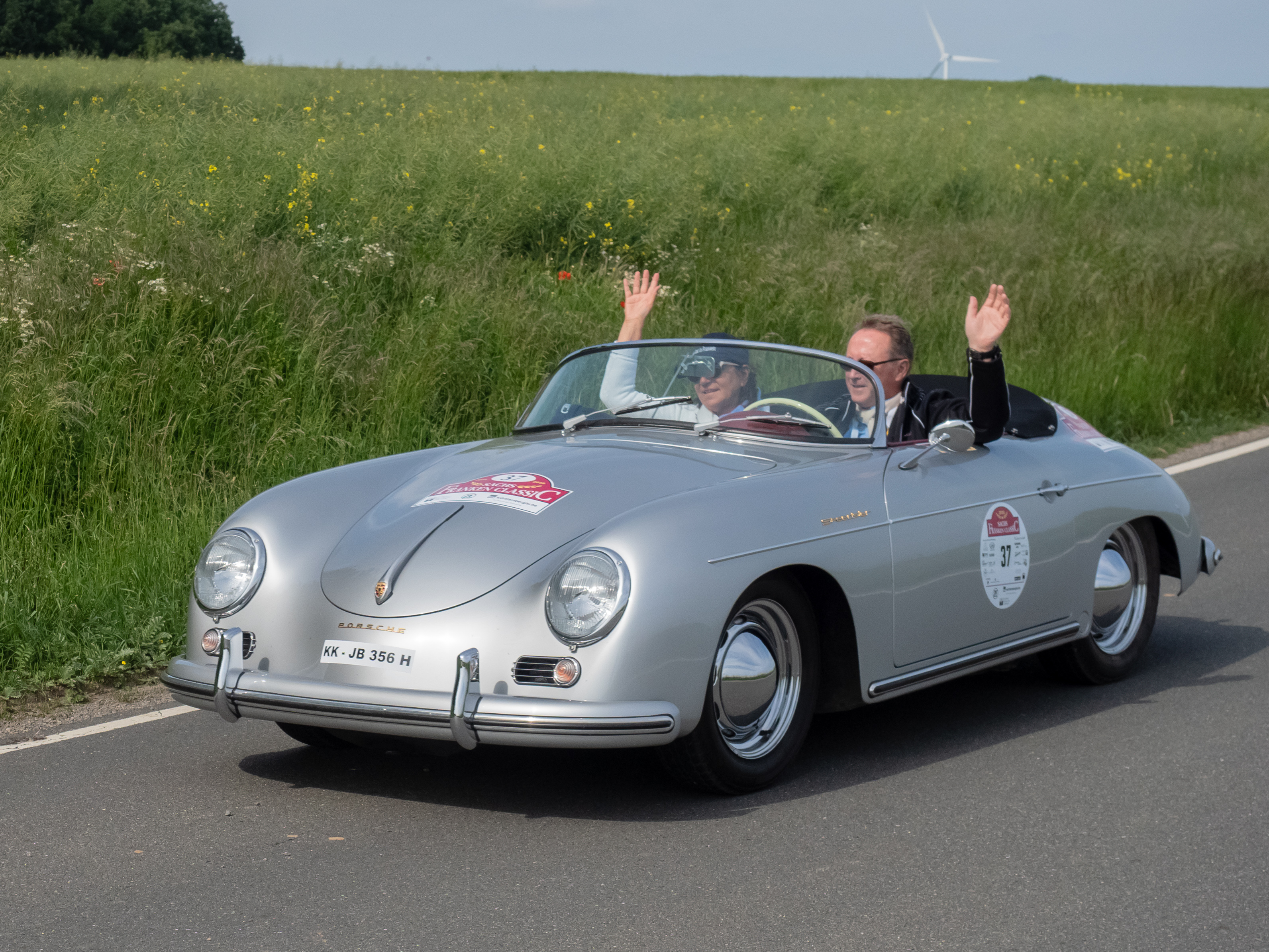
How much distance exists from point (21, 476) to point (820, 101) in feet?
75.0

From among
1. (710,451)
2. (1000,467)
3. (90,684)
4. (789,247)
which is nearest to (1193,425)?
(789,247)

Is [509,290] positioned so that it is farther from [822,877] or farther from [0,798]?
[822,877]

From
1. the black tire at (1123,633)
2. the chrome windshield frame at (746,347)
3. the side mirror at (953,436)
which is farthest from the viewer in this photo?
the black tire at (1123,633)

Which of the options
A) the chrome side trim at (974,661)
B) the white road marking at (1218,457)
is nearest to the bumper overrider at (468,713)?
the chrome side trim at (974,661)

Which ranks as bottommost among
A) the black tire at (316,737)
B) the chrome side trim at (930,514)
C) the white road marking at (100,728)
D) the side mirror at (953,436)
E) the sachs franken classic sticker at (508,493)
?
the white road marking at (100,728)

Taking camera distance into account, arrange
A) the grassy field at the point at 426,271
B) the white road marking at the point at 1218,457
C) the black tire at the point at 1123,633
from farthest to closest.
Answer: the white road marking at the point at 1218,457 < the grassy field at the point at 426,271 < the black tire at the point at 1123,633

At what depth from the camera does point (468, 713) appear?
3779 millimetres

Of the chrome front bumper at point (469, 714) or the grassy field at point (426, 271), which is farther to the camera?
the grassy field at point (426, 271)

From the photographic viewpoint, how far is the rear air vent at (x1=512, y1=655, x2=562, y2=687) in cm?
386

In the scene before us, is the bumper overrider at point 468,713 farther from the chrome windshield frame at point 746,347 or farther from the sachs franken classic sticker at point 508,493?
the chrome windshield frame at point 746,347

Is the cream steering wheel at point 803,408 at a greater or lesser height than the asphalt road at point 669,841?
greater

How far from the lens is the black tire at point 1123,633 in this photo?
5.55 meters

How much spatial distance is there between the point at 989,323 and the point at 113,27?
2567 inches

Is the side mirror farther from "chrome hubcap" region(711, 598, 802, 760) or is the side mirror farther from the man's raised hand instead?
"chrome hubcap" region(711, 598, 802, 760)
